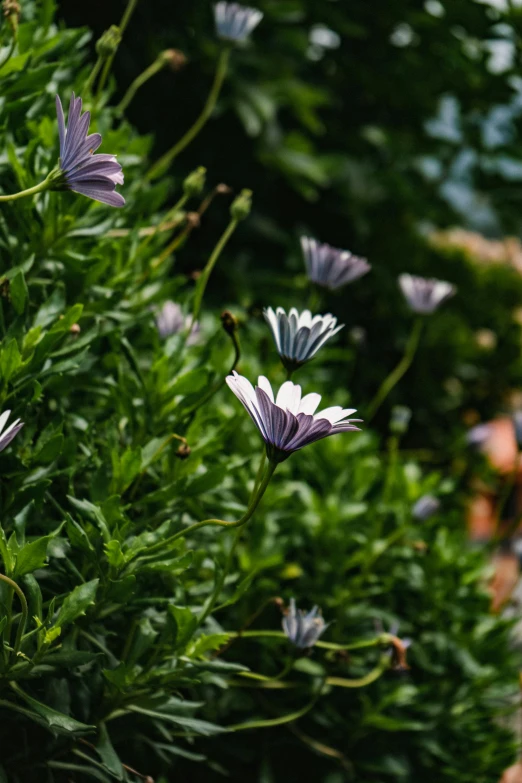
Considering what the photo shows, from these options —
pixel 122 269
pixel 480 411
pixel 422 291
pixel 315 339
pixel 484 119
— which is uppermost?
pixel 315 339

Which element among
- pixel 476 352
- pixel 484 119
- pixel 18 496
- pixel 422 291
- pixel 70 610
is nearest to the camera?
pixel 70 610

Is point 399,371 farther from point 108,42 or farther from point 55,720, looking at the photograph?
point 55,720

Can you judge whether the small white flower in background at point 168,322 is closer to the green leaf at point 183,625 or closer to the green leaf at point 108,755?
the green leaf at point 183,625

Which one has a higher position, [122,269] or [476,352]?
[122,269]

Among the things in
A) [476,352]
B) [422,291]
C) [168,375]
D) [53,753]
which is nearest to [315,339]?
[168,375]

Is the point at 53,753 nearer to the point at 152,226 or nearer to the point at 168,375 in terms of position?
the point at 168,375

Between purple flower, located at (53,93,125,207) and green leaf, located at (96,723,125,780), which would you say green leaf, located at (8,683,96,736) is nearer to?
green leaf, located at (96,723,125,780)

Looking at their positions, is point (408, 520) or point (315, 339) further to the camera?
point (408, 520)
